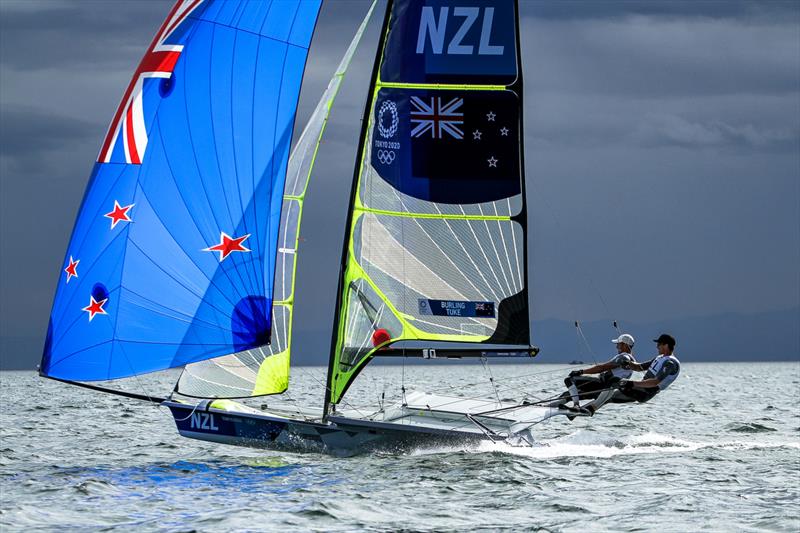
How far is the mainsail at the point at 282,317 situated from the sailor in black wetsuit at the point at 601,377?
13.3 ft

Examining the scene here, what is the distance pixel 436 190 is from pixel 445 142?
696 millimetres

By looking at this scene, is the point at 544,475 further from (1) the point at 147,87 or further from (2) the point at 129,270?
(1) the point at 147,87

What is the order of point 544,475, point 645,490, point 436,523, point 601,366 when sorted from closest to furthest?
point 436,523 < point 645,490 < point 544,475 < point 601,366

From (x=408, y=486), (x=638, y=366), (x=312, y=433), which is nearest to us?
(x=408, y=486)

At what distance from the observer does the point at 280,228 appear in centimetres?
1742

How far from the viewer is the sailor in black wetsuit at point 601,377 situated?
1659cm

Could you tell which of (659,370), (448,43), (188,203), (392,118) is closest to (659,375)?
(659,370)

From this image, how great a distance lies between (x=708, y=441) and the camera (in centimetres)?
2164

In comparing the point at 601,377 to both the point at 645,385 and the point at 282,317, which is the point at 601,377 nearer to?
the point at 645,385

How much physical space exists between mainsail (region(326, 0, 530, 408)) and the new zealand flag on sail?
0.01 meters

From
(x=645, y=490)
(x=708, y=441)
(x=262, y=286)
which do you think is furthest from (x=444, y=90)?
(x=708, y=441)

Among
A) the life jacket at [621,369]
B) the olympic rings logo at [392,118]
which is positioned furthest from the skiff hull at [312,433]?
the olympic rings logo at [392,118]

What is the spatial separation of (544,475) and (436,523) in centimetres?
372

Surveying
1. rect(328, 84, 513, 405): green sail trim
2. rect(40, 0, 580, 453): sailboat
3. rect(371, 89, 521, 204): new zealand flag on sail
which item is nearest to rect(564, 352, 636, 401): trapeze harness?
rect(40, 0, 580, 453): sailboat
